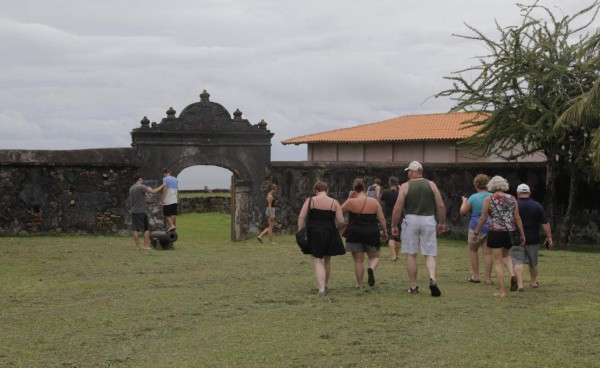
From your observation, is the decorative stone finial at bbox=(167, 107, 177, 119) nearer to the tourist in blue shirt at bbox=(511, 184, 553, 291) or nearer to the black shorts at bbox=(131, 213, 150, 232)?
the black shorts at bbox=(131, 213, 150, 232)

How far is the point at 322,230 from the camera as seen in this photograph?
12.5 metres

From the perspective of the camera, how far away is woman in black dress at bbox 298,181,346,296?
1245 cm

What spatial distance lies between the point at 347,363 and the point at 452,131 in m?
29.1

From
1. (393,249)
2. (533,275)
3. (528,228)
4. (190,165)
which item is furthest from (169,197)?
(528,228)

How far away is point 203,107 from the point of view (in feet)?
84.2

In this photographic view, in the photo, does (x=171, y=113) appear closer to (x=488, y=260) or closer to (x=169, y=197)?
(x=169, y=197)

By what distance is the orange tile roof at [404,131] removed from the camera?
37000 mm

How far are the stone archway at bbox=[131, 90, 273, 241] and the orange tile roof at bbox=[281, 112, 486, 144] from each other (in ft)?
38.4

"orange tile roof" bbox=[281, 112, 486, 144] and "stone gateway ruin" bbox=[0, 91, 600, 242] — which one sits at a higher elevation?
"orange tile roof" bbox=[281, 112, 486, 144]

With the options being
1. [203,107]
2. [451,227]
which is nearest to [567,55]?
[451,227]

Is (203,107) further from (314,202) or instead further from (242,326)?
(242,326)

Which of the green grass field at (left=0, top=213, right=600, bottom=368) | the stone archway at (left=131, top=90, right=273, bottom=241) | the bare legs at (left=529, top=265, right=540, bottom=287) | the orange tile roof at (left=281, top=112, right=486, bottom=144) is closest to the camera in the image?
the green grass field at (left=0, top=213, right=600, bottom=368)

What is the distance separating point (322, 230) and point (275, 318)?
205 cm

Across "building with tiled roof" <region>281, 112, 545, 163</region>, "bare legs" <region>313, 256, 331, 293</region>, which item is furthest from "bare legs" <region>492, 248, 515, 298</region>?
"building with tiled roof" <region>281, 112, 545, 163</region>
